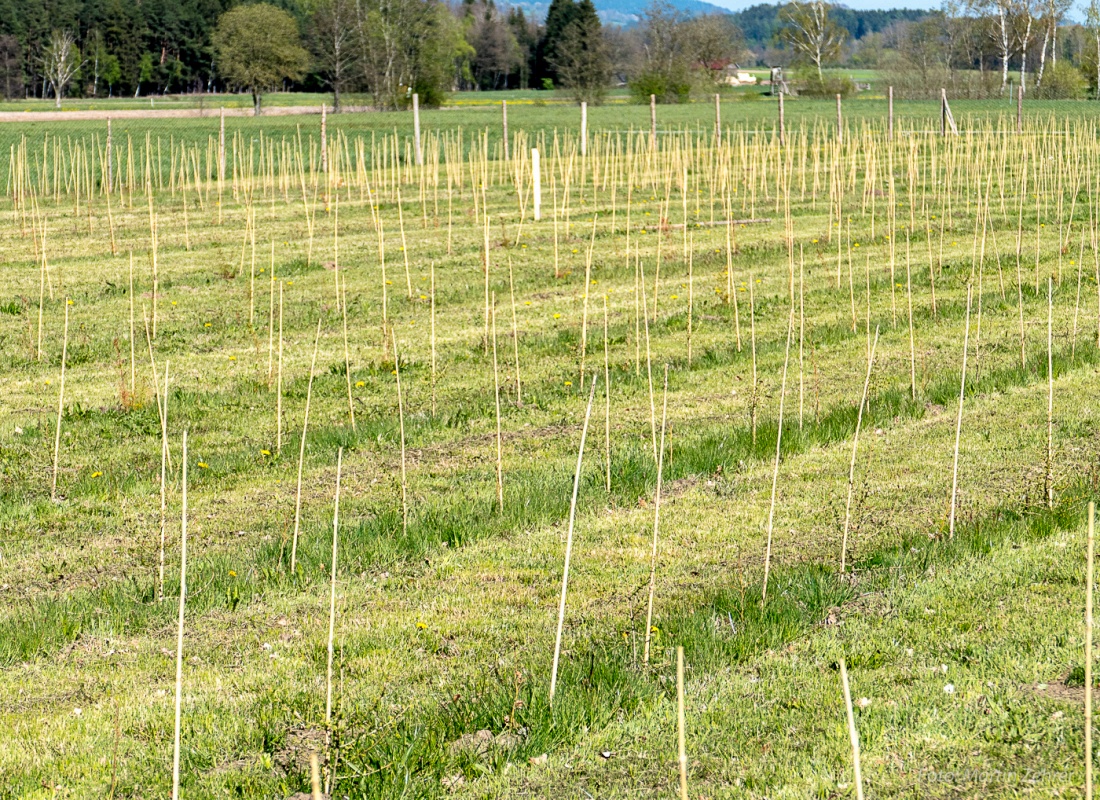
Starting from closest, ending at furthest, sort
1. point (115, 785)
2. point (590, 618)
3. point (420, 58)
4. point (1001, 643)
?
1. point (115, 785)
2. point (1001, 643)
3. point (590, 618)
4. point (420, 58)

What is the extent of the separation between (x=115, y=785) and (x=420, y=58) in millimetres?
45568

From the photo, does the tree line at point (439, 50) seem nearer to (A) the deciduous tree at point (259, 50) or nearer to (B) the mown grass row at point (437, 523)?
(A) the deciduous tree at point (259, 50)

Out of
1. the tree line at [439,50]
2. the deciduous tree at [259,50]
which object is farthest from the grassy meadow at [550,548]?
the deciduous tree at [259,50]

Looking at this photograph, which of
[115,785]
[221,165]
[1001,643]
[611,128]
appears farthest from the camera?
[611,128]

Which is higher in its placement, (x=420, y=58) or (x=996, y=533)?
(x=420, y=58)

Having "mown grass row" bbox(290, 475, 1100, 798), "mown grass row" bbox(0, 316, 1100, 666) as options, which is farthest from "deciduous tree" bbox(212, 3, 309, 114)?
"mown grass row" bbox(290, 475, 1100, 798)

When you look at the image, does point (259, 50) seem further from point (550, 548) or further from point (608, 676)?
point (608, 676)

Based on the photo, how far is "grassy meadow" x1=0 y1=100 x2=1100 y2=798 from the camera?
355 centimetres

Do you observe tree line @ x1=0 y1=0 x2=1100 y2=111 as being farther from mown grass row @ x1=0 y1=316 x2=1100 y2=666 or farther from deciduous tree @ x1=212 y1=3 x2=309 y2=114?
mown grass row @ x1=0 y1=316 x2=1100 y2=666

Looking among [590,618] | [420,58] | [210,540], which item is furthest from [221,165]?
[420,58]

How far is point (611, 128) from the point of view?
123ft

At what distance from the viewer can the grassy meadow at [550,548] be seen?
3.55 m

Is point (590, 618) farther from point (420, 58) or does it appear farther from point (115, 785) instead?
point (420, 58)

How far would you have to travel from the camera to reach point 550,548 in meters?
5.34
